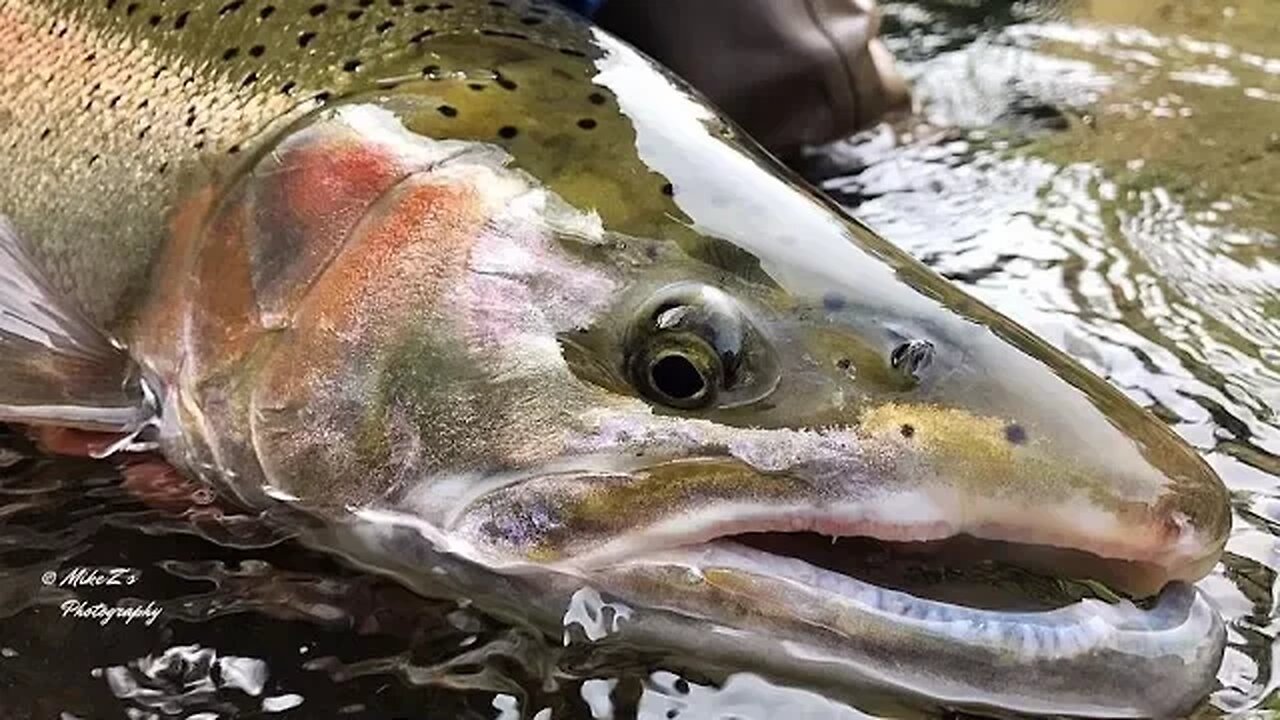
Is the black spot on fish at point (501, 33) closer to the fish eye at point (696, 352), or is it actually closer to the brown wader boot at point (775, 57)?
the fish eye at point (696, 352)

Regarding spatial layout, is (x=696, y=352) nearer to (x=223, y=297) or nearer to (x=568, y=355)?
(x=568, y=355)

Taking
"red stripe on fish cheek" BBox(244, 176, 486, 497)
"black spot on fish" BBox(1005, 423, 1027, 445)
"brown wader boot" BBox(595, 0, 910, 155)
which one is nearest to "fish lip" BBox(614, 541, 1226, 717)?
"black spot on fish" BBox(1005, 423, 1027, 445)

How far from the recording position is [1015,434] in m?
1.37

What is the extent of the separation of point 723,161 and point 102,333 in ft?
2.84

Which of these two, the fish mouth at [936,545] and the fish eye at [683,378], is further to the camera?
the fish eye at [683,378]

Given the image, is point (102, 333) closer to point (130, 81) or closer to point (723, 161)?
point (130, 81)

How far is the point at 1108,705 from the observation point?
4.42 ft

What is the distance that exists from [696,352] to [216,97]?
2.72 ft

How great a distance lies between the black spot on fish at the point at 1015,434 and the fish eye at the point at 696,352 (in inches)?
8.7

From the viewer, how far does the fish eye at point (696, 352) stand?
1.46 m

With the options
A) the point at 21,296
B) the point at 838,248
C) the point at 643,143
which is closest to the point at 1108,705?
the point at 838,248

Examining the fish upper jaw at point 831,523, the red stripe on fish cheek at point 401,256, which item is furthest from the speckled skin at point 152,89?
the fish upper jaw at point 831,523

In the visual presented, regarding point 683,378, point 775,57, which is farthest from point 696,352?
point 775,57

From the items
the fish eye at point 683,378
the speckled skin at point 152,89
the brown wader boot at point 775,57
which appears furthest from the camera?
the brown wader boot at point 775,57
